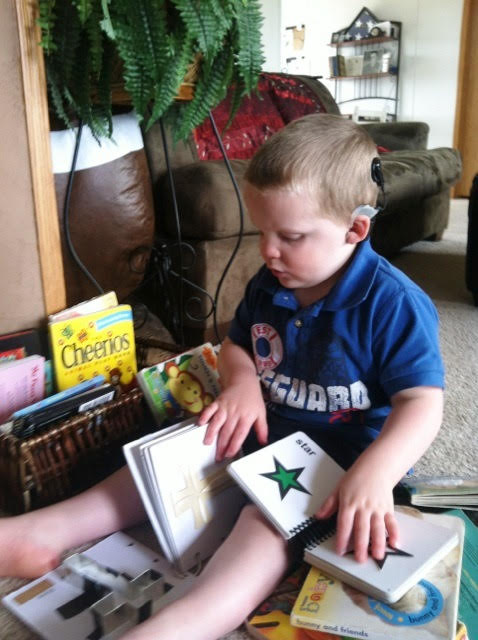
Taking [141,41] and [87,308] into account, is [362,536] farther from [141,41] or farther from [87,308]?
[141,41]

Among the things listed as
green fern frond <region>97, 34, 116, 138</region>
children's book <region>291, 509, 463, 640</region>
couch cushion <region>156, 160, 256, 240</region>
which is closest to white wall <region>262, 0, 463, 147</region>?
couch cushion <region>156, 160, 256, 240</region>

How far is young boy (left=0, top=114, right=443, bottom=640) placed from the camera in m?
0.66

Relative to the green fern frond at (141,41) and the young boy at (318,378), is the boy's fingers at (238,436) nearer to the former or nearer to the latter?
the young boy at (318,378)

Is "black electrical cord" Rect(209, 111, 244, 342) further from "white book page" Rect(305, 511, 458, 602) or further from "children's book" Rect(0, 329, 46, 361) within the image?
"white book page" Rect(305, 511, 458, 602)

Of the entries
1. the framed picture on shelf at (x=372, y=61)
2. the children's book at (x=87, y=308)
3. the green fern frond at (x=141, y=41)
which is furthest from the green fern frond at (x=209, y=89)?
the framed picture on shelf at (x=372, y=61)

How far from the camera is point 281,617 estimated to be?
654 millimetres

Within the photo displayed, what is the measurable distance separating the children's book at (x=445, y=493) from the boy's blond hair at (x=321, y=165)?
1.26 feet

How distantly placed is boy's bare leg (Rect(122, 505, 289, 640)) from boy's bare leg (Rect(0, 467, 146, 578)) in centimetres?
19

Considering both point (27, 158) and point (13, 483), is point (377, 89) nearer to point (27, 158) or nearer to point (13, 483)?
point (27, 158)

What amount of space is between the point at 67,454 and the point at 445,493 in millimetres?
548

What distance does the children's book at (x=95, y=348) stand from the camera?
0.99 m

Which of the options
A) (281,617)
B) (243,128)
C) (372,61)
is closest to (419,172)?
(243,128)

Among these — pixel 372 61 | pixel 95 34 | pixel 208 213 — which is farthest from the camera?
pixel 372 61

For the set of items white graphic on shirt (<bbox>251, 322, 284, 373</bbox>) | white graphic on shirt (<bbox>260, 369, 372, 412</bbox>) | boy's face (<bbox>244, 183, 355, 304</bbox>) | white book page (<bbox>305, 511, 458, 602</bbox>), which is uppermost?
boy's face (<bbox>244, 183, 355, 304</bbox>)
